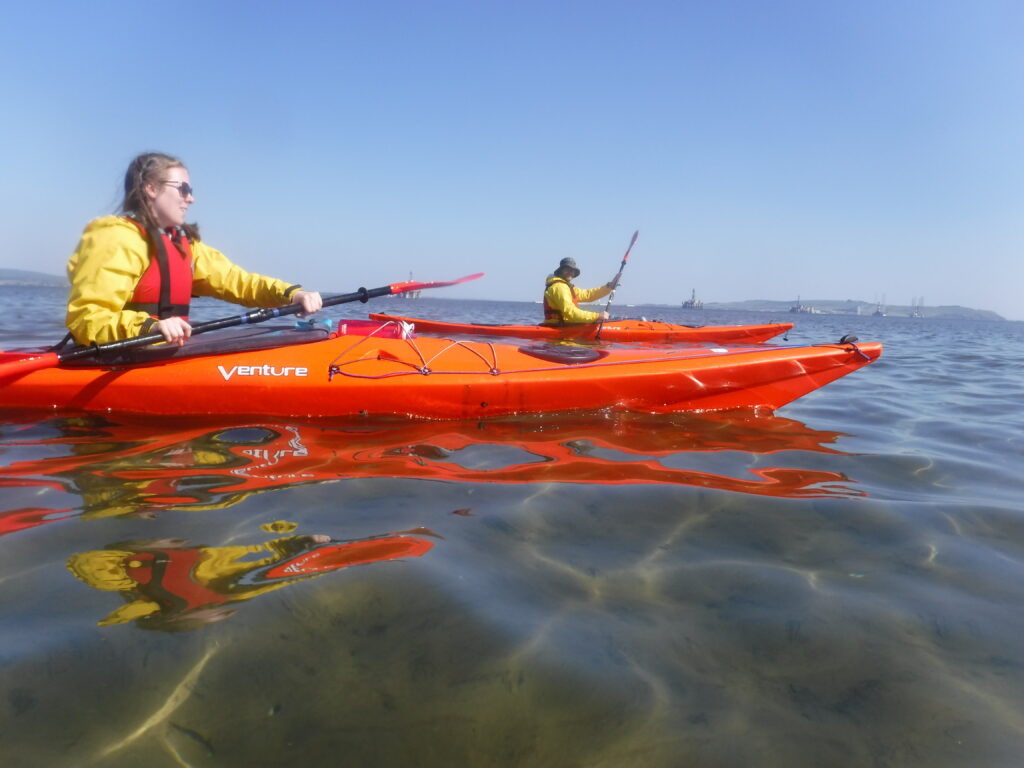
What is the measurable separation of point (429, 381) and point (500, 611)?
2685 millimetres

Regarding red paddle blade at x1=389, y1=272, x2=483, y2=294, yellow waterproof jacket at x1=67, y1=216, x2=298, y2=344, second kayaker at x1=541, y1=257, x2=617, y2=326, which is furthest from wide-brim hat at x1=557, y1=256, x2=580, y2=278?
yellow waterproof jacket at x1=67, y1=216, x2=298, y2=344

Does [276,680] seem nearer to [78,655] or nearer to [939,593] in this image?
[78,655]

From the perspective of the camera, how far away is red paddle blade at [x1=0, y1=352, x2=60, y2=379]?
390cm

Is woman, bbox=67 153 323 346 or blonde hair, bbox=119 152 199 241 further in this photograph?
blonde hair, bbox=119 152 199 241

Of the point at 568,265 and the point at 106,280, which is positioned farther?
the point at 568,265

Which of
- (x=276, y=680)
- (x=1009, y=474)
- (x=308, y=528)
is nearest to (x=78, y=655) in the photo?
(x=276, y=680)

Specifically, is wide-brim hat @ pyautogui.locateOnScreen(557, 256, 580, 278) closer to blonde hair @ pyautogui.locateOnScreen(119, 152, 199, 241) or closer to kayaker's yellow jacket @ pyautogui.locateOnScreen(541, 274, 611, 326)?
kayaker's yellow jacket @ pyautogui.locateOnScreen(541, 274, 611, 326)

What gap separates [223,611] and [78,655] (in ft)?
1.10

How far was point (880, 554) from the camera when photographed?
2316 mm

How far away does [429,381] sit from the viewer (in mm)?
4344

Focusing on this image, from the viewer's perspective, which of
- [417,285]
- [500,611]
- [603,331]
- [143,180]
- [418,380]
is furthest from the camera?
[603,331]

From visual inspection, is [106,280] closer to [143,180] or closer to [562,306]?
[143,180]

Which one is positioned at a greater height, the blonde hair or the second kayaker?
the blonde hair

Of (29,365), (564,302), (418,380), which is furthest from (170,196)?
(564,302)
